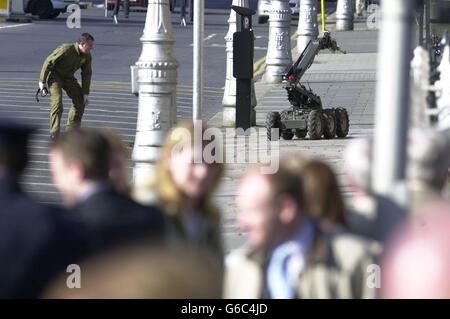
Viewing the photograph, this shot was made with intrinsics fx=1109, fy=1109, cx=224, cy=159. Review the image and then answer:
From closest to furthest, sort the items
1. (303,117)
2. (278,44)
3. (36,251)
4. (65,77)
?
(36,251), (65,77), (303,117), (278,44)

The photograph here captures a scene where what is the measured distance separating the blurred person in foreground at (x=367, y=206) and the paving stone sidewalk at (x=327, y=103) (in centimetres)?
446

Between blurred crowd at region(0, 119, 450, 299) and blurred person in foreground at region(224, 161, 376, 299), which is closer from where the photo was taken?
blurred crowd at region(0, 119, 450, 299)

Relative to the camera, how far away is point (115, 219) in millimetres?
4469

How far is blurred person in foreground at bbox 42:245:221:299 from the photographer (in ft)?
12.3

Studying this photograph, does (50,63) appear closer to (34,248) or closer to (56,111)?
(56,111)

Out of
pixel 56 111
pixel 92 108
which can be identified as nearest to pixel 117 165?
pixel 56 111

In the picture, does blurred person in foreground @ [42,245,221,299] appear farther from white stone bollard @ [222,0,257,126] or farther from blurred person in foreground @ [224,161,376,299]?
white stone bollard @ [222,0,257,126]

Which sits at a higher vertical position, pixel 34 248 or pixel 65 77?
pixel 65 77

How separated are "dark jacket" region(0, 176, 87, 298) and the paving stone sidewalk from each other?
513 cm

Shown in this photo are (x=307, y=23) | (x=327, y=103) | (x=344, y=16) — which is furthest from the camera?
(x=344, y=16)

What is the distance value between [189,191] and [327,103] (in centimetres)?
1619

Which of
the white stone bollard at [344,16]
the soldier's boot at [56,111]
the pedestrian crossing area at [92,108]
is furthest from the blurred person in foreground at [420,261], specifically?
the white stone bollard at [344,16]

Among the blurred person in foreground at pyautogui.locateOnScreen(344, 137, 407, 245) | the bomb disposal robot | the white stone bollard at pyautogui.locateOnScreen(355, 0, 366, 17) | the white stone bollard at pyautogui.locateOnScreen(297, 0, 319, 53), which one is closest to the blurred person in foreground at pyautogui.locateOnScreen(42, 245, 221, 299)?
the blurred person in foreground at pyautogui.locateOnScreen(344, 137, 407, 245)

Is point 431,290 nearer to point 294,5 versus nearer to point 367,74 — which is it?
point 367,74
